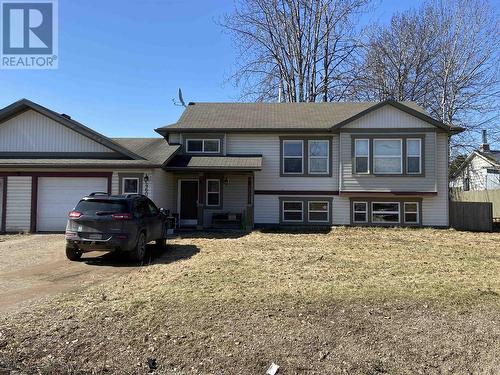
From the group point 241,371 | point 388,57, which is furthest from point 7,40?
point 388,57

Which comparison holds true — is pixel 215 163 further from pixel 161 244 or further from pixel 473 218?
pixel 473 218

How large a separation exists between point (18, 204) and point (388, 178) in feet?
52.0

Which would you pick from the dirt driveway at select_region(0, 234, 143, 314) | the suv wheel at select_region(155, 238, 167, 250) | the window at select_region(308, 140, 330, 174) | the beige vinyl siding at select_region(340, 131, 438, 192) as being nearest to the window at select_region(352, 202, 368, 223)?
the beige vinyl siding at select_region(340, 131, 438, 192)

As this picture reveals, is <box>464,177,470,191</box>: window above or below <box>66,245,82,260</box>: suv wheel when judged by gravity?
above

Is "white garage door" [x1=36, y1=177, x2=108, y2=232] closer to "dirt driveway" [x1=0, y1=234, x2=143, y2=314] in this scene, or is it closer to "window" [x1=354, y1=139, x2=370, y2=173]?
"dirt driveway" [x1=0, y1=234, x2=143, y2=314]

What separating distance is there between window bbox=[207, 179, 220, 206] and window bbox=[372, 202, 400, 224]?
7.28 meters

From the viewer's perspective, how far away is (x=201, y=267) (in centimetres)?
924

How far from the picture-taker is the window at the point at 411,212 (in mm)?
18500

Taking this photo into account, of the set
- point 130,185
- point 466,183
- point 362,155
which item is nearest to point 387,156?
point 362,155

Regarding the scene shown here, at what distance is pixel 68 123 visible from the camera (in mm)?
17016

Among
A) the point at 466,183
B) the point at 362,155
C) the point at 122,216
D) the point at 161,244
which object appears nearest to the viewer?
the point at 122,216

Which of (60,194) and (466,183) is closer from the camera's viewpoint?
(60,194)

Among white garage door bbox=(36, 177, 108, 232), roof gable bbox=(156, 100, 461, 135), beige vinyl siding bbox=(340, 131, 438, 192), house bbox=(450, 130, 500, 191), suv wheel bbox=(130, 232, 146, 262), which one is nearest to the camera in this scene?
suv wheel bbox=(130, 232, 146, 262)

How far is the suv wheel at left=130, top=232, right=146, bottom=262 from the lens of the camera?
1009 cm
